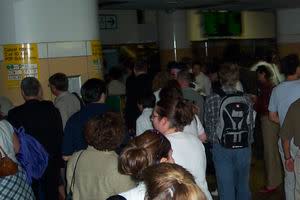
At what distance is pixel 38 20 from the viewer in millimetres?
6172

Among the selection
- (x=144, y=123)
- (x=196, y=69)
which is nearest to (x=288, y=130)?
(x=144, y=123)

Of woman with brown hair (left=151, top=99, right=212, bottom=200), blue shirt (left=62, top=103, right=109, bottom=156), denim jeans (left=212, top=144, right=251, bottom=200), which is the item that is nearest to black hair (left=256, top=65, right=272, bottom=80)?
denim jeans (left=212, top=144, right=251, bottom=200)

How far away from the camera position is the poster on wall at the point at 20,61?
622 cm

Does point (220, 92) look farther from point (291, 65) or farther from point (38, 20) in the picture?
point (38, 20)

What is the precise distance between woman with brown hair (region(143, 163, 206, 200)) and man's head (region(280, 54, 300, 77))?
3.44 m

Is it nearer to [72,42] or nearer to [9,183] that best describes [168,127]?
[9,183]

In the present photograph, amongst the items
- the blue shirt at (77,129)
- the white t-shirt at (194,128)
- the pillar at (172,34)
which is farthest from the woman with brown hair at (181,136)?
the pillar at (172,34)

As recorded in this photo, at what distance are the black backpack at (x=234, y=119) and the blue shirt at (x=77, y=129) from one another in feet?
3.55

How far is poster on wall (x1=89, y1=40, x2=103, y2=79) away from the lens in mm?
6777

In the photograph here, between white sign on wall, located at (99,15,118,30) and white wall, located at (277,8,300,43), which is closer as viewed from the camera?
white sign on wall, located at (99,15,118,30)

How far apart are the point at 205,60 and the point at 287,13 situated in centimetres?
274

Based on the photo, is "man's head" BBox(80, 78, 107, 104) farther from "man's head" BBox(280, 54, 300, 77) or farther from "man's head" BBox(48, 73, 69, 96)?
"man's head" BBox(280, 54, 300, 77)

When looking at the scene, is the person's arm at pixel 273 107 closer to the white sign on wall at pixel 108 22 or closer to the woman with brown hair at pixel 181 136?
the woman with brown hair at pixel 181 136

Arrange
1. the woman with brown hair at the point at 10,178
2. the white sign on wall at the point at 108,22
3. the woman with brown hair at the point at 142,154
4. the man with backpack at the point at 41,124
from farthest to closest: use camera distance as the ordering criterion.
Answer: the white sign on wall at the point at 108,22 → the man with backpack at the point at 41,124 → the woman with brown hair at the point at 10,178 → the woman with brown hair at the point at 142,154
